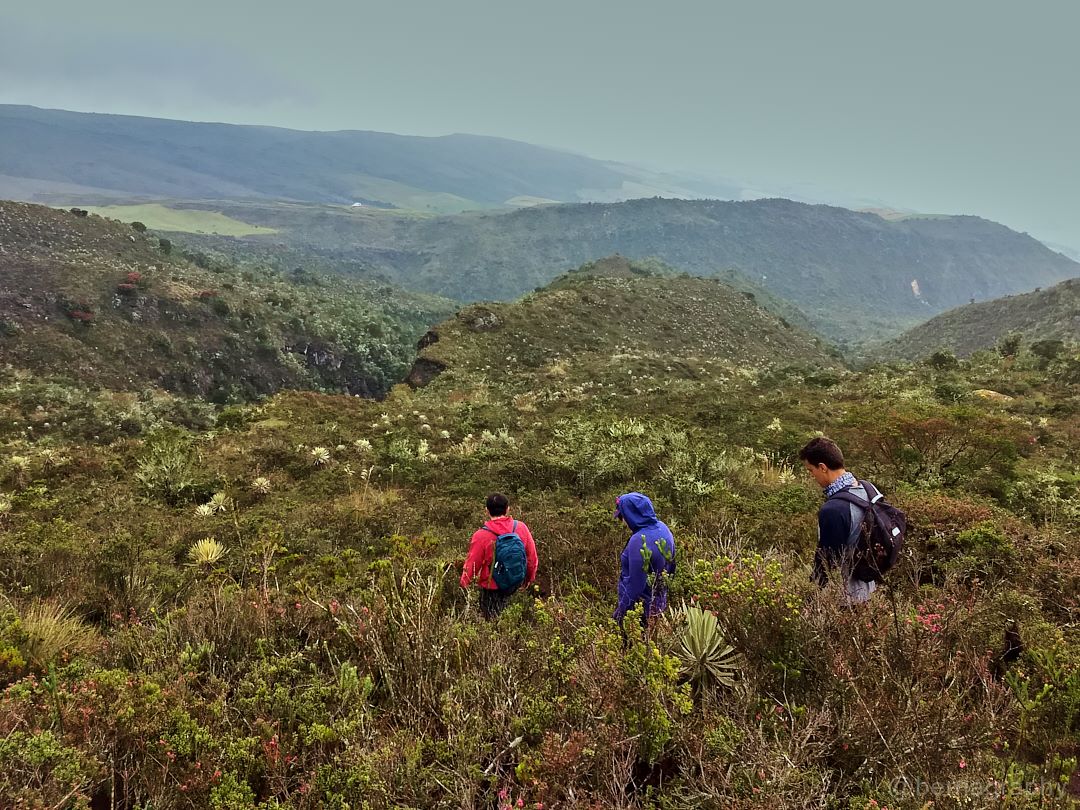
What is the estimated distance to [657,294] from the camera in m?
51.4

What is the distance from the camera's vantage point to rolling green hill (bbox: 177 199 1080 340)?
16388cm

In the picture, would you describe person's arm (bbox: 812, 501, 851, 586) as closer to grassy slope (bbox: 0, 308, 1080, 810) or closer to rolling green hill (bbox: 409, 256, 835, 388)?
grassy slope (bbox: 0, 308, 1080, 810)

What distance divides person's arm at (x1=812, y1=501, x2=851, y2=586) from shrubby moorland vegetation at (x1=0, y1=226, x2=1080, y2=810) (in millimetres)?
225

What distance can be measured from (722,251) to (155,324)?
17480cm

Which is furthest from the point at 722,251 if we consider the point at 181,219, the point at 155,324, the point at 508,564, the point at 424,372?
the point at 508,564

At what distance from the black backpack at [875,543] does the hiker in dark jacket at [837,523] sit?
32 millimetres

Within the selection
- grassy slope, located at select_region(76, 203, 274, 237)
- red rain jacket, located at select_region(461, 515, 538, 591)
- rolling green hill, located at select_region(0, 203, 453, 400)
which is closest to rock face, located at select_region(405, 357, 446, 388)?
rolling green hill, located at select_region(0, 203, 453, 400)

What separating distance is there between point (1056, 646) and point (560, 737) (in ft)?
9.28

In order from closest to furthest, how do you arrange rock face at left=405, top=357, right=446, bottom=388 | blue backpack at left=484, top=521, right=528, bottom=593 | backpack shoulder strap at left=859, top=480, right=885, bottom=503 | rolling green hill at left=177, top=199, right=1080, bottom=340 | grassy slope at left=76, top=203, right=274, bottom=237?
backpack shoulder strap at left=859, top=480, right=885, bottom=503 → blue backpack at left=484, top=521, right=528, bottom=593 → rock face at left=405, top=357, right=446, bottom=388 → rolling green hill at left=177, top=199, right=1080, bottom=340 → grassy slope at left=76, top=203, right=274, bottom=237

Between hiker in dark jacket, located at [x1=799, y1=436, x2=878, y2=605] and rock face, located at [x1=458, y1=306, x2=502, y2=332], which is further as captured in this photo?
rock face, located at [x1=458, y1=306, x2=502, y2=332]

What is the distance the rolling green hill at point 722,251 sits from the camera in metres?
164

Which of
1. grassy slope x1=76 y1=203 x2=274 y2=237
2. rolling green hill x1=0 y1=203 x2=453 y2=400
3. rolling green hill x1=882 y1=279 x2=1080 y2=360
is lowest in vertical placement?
rolling green hill x1=0 y1=203 x2=453 y2=400

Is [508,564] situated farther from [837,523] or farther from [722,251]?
[722,251]

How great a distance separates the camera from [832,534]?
374cm
